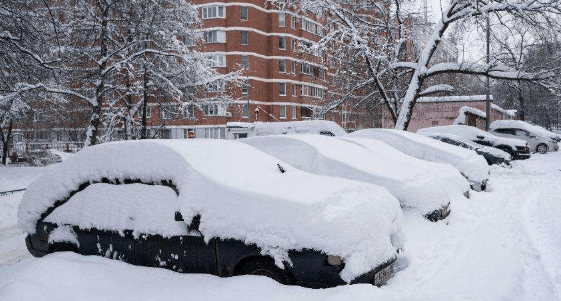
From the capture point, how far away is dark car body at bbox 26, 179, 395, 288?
4074 mm

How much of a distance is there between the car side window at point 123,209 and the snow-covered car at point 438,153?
339 inches

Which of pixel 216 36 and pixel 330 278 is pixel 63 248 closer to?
pixel 330 278

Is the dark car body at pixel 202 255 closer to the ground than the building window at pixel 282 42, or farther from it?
closer to the ground

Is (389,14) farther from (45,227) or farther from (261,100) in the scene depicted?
(261,100)

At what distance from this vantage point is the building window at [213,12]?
158 feet

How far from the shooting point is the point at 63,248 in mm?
5383

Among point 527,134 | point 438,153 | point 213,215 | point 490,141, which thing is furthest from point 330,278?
point 527,134

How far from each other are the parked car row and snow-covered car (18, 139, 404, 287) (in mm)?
11

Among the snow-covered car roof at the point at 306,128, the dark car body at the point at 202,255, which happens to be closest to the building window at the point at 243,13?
the snow-covered car roof at the point at 306,128

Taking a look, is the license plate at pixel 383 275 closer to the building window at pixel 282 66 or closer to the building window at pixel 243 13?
the building window at pixel 243 13

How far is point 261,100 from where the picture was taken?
50062 millimetres

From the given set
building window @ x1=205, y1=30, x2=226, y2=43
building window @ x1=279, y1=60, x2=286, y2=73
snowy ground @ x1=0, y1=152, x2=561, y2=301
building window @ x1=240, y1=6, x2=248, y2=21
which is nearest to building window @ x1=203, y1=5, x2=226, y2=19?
building window @ x1=205, y1=30, x2=226, y2=43

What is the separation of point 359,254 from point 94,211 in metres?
3.12

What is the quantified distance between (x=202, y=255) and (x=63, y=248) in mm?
2060
